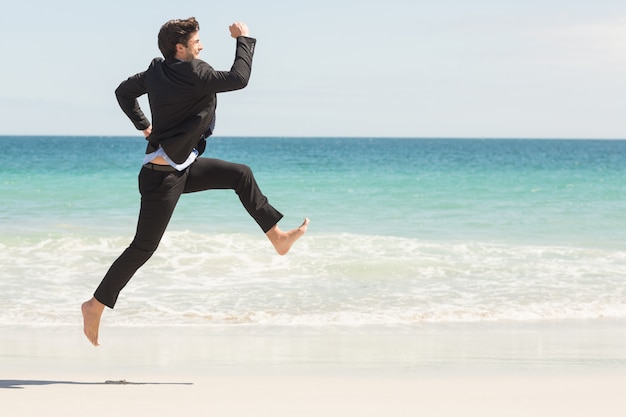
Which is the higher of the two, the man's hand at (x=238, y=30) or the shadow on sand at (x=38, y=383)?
the man's hand at (x=238, y=30)

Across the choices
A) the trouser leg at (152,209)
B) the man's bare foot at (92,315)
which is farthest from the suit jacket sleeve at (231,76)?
the man's bare foot at (92,315)

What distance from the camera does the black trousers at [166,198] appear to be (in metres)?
4.51

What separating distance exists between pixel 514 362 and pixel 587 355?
600mm

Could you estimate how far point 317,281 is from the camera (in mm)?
9539

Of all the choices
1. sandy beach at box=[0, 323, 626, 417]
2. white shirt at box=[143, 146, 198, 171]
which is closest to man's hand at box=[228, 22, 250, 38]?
white shirt at box=[143, 146, 198, 171]

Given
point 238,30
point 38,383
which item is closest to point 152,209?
point 238,30

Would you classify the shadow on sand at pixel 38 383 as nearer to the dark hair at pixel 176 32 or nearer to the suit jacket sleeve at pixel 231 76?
the suit jacket sleeve at pixel 231 76

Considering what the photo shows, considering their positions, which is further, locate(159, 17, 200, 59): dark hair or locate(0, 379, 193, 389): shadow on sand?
locate(0, 379, 193, 389): shadow on sand

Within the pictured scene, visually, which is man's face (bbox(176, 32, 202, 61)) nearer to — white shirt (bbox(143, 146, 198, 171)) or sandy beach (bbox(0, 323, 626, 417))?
white shirt (bbox(143, 146, 198, 171))

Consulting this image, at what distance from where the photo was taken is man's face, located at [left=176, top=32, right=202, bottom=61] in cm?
433

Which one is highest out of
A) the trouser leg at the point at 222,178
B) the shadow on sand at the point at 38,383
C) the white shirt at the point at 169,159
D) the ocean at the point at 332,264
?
the white shirt at the point at 169,159

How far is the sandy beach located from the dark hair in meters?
1.77

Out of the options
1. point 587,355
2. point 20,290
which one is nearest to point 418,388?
point 587,355

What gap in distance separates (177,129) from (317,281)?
5.32 m
